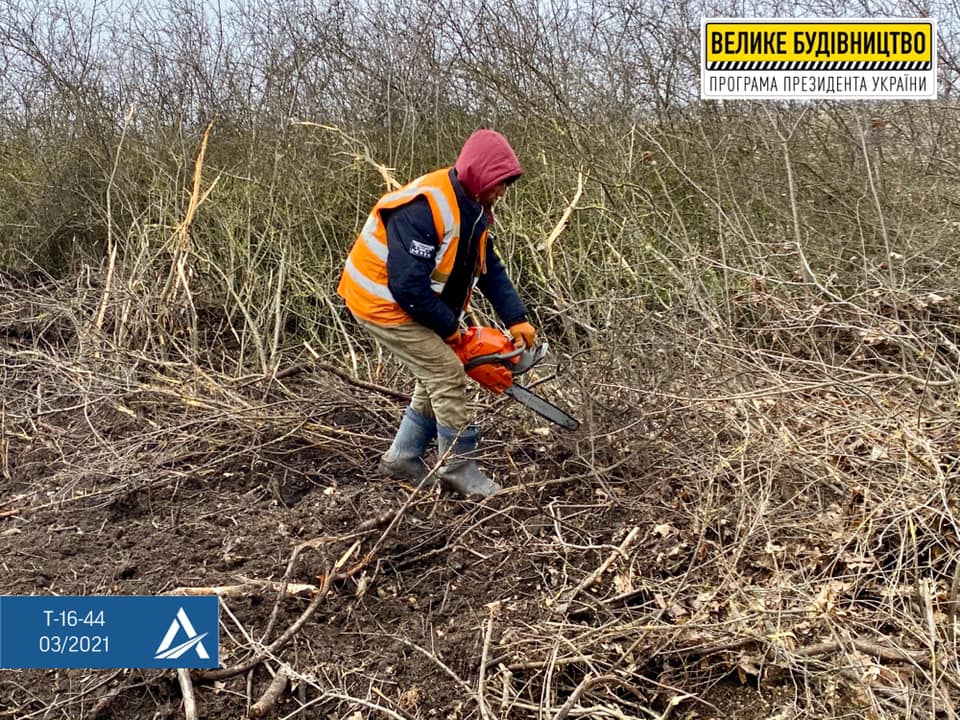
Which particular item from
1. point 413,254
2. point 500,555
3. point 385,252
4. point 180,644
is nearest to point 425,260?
point 413,254

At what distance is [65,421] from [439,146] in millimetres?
3785

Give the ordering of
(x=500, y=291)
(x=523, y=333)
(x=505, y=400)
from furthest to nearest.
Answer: (x=505, y=400) < (x=500, y=291) < (x=523, y=333)

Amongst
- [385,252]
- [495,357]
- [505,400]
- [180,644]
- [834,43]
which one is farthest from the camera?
[834,43]

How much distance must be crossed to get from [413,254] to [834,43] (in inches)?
158

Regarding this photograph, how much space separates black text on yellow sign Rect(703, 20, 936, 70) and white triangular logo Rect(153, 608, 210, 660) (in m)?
5.26

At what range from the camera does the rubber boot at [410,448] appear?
4496 millimetres

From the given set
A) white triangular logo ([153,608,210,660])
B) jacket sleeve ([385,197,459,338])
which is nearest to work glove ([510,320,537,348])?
jacket sleeve ([385,197,459,338])

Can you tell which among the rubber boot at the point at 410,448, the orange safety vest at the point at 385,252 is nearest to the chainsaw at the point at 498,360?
the orange safety vest at the point at 385,252

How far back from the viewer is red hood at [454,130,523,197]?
3812 mm

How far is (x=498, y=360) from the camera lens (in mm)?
4094

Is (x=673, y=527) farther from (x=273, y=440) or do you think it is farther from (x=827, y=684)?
(x=273, y=440)
